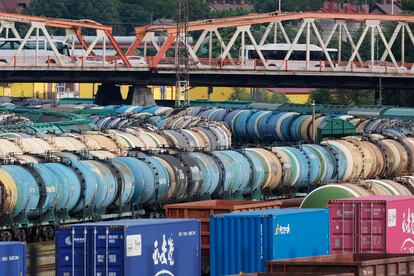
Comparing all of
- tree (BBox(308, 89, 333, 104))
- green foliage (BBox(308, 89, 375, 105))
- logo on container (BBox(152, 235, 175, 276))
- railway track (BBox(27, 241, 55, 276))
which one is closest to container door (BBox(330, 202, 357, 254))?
logo on container (BBox(152, 235, 175, 276))

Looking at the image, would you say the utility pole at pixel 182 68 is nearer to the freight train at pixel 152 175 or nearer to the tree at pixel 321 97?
the freight train at pixel 152 175

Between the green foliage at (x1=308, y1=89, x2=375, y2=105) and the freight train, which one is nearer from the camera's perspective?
the freight train

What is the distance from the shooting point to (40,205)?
52656 mm

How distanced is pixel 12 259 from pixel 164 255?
460 cm

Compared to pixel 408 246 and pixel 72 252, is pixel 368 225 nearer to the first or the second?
pixel 408 246

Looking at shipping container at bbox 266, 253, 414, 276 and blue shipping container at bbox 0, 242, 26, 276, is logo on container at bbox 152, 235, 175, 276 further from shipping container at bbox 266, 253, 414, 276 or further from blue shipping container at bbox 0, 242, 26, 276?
blue shipping container at bbox 0, 242, 26, 276

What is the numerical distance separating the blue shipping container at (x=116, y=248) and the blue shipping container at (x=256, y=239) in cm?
281

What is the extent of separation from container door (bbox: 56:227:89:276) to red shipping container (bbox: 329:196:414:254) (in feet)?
31.4

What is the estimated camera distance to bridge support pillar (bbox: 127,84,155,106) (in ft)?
447

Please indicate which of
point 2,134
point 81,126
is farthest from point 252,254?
point 81,126

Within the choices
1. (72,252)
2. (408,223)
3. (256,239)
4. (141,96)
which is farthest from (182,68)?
(72,252)

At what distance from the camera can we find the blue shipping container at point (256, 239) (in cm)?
3597

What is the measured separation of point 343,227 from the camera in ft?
131

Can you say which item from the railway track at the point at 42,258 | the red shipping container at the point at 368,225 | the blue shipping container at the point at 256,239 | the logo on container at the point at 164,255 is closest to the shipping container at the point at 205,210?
the red shipping container at the point at 368,225
